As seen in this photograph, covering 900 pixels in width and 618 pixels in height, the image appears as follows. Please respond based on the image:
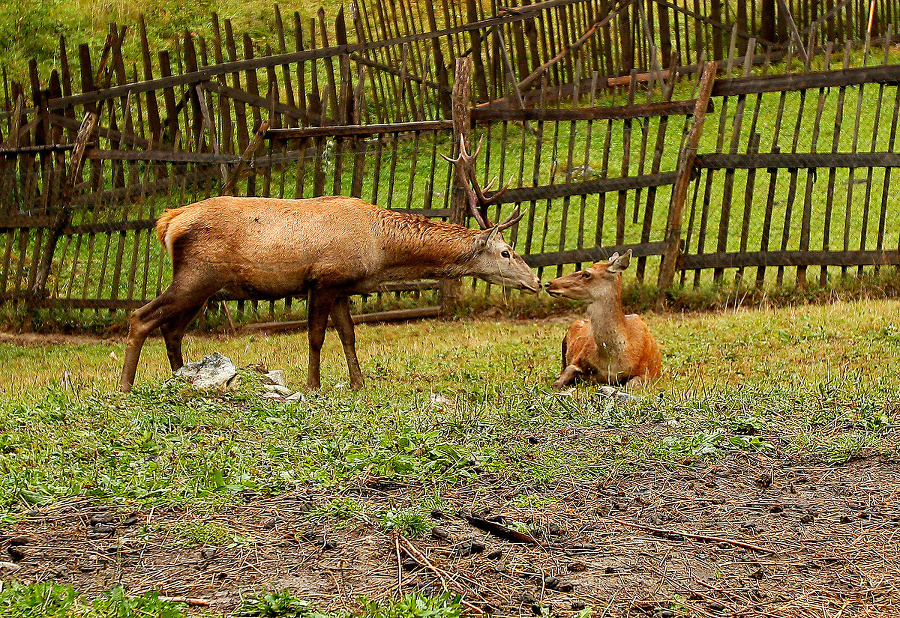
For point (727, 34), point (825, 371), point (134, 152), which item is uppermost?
point (727, 34)

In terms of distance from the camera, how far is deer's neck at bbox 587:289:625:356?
8539mm

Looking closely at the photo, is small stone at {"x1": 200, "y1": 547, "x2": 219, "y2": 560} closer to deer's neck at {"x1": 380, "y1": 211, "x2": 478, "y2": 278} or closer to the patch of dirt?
the patch of dirt

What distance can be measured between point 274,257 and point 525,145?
23.9 feet

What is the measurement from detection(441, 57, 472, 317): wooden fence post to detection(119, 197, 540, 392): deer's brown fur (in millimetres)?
3272

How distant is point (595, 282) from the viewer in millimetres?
8648

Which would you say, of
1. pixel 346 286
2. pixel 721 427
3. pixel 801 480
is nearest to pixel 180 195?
pixel 346 286

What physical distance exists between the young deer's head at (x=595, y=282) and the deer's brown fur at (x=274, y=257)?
1586 millimetres

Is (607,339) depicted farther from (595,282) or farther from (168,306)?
(168,306)

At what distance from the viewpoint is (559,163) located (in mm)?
17281

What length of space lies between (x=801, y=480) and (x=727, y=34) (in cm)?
1426

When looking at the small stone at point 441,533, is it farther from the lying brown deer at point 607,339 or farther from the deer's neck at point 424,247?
the deer's neck at point 424,247

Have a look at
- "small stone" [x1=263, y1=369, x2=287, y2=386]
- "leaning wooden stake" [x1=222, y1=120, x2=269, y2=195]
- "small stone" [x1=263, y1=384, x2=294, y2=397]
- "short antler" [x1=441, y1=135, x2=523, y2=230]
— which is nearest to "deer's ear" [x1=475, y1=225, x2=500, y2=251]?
"short antler" [x1=441, y1=135, x2=523, y2=230]

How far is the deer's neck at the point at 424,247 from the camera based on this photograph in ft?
31.3

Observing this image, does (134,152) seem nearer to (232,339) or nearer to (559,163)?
(232,339)
